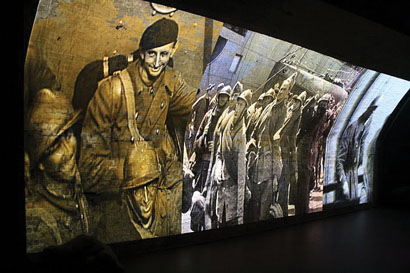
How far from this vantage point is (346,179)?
1620cm

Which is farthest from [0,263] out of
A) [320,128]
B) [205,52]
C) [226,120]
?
[320,128]

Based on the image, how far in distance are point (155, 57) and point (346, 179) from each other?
1055 cm

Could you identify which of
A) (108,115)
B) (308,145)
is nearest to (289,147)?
(308,145)

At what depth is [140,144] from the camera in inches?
331

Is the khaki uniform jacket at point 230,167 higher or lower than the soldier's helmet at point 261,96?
lower

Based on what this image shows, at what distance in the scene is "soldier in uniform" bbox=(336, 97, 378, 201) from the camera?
15.7 meters

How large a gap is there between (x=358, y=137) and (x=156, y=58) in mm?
10773

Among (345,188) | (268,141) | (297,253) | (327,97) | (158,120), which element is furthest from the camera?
(345,188)

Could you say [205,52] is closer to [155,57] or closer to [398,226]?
[155,57]

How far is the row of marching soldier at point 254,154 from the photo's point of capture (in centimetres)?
984

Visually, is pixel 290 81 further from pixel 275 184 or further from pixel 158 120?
pixel 158 120

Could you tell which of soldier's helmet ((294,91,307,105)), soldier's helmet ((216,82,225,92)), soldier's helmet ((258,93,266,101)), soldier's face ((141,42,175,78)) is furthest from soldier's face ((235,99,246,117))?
soldier's face ((141,42,175,78))

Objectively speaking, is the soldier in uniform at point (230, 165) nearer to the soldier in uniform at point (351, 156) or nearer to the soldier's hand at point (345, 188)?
the soldier in uniform at point (351, 156)

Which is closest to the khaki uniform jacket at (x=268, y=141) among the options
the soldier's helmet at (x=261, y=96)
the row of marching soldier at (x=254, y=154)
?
the row of marching soldier at (x=254, y=154)
